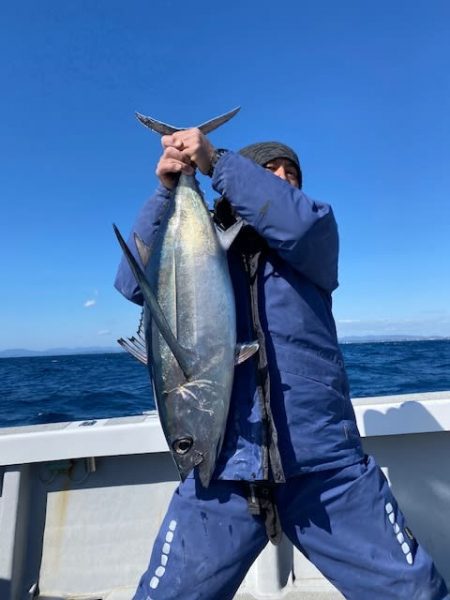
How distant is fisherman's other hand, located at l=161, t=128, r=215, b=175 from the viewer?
5.47 ft

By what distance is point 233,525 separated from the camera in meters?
1.62

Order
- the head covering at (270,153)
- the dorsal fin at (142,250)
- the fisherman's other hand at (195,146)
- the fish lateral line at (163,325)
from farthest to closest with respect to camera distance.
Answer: the head covering at (270,153), the dorsal fin at (142,250), the fisherman's other hand at (195,146), the fish lateral line at (163,325)

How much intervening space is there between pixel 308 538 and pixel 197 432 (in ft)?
1.87

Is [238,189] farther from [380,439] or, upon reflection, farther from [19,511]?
[19,511]

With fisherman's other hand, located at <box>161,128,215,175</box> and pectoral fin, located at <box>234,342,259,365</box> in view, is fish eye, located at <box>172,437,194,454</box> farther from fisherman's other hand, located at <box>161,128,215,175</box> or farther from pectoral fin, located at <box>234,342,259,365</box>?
fisherman's other hand, located at <box>161,128,215,175</box>

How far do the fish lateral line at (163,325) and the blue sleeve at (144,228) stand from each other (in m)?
0.39

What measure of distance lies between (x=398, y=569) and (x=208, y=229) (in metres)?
1.33

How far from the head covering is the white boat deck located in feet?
4.99

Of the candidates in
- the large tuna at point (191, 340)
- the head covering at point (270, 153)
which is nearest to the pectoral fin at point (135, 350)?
the large tuna at point (191, 340)

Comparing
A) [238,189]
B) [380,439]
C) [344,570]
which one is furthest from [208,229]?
[380,439]

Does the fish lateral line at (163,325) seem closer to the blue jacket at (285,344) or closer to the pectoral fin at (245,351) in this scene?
the pectoral fin at (245,351)

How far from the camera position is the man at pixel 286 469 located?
1553mm

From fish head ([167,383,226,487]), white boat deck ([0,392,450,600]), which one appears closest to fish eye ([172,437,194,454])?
fish head ([167,383,226,487])

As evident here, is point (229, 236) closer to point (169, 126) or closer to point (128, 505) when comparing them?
point (169, 126)
